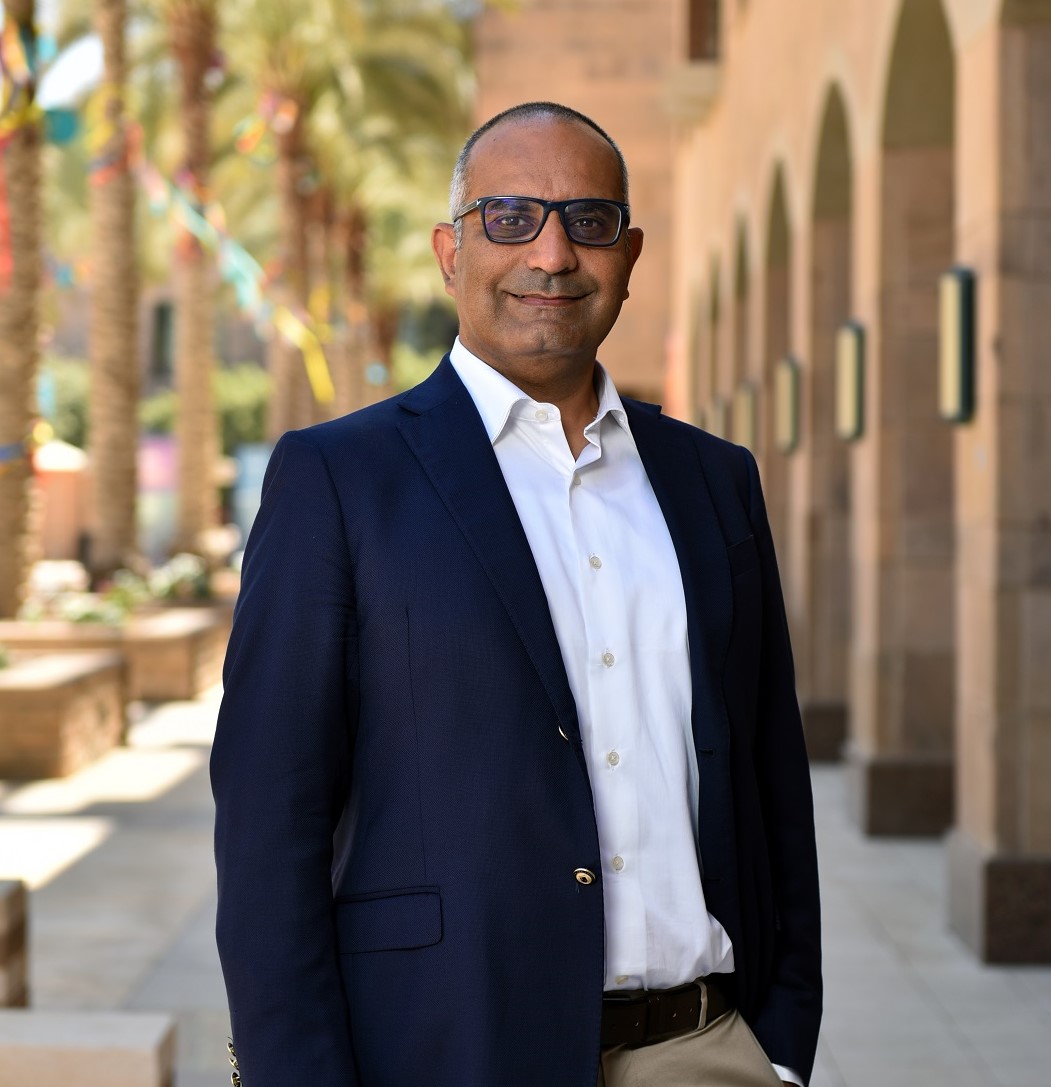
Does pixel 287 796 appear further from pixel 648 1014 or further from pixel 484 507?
pixel 648 1014

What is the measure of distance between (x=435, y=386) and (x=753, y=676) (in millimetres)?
635

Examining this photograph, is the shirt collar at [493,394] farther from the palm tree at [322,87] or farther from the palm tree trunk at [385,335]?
the palm tree trunk at [385,335]

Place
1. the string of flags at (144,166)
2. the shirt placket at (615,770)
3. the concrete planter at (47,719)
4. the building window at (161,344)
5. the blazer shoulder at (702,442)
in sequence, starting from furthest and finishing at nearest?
the building window at (161,344) → the string of flags at (144,166) → the concrete planter at (47,719) → the blazer shoulder at (702,442) → the shirt placket at (615,770)

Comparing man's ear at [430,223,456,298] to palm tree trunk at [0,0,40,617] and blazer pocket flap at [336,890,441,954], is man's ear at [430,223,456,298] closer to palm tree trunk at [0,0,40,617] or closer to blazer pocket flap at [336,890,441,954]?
blazer pocket flap at [336,890,441,954]

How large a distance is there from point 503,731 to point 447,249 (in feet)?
2.51

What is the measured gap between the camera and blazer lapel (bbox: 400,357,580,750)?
2.25 m

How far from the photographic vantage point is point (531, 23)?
28.1 metres

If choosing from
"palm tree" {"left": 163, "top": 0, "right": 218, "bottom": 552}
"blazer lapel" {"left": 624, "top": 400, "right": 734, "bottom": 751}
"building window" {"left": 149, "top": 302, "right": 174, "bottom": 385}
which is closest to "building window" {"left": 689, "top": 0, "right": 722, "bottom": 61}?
"palm tree" {"left": 163, "top": 0, "right": 218, "bottom": 552}

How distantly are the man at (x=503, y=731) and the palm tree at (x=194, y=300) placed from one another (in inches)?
766

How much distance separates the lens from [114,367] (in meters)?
18.7

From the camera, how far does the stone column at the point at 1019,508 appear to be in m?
6.92

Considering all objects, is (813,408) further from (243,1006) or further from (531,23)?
(531,23)

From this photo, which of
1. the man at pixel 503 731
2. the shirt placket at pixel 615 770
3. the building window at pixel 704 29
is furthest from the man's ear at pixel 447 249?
the building window at pixel 704 29

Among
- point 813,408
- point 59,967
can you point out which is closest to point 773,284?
point 813,408
